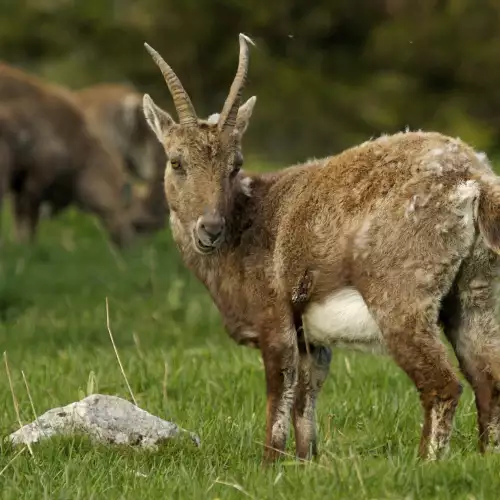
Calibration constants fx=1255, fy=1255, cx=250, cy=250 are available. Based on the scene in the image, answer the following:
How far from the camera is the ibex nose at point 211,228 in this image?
251 inches

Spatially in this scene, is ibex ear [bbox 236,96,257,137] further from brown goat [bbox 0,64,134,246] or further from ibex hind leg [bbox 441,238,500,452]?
brown goat [bbox 0,64,134,246]

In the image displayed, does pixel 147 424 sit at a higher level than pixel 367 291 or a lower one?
lower

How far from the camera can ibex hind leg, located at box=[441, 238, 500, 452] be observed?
5.83 m

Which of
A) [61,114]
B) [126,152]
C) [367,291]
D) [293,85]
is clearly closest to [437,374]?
[367,291]

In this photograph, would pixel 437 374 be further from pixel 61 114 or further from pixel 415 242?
pixel 61 114

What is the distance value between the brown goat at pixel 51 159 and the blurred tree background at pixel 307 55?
10.3m

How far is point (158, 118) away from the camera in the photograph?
7062 mm

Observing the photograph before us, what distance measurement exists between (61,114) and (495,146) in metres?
14.2

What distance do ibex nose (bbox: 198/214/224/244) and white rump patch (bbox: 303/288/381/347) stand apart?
61cm

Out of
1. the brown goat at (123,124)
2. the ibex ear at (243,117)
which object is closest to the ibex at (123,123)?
the brown goat at (123,124)

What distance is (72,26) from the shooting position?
1120 inches

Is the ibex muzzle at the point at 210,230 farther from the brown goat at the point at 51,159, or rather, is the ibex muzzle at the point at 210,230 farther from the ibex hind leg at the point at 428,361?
the brown goat at the point at 51,159

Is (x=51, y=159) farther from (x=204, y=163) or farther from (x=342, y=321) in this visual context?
(x=342, y=321)

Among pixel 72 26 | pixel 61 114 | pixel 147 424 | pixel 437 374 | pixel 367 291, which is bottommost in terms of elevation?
pixel 147 424
